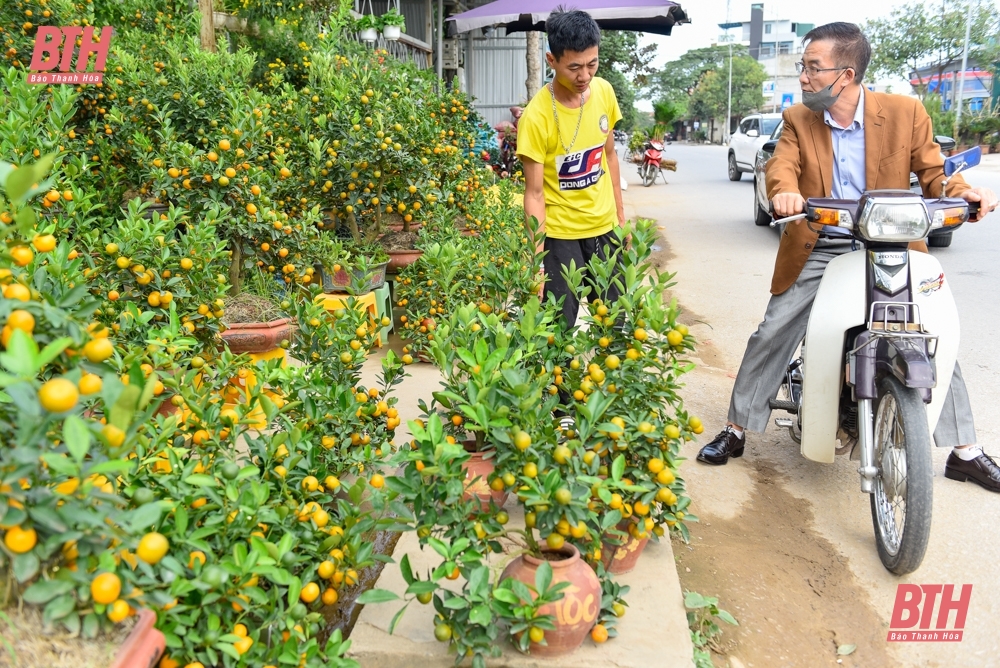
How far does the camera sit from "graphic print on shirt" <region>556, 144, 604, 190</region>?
3.46m

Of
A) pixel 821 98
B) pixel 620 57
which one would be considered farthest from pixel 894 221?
pixel 620 57

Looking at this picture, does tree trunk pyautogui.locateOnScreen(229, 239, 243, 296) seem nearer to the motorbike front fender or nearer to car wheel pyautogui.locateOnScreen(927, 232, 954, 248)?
the motorbike front fender

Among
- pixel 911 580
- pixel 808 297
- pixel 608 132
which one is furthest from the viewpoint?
pixel 608 132

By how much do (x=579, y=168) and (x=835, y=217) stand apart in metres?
1.15

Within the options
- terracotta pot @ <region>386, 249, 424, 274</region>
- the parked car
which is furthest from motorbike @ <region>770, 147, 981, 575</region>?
the parked car

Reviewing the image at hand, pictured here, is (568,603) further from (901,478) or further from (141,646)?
(901,478)

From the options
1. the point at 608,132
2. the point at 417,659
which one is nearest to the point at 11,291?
the point at 417,659

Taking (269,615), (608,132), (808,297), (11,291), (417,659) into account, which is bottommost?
(417,659)

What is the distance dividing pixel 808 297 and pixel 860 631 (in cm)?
135

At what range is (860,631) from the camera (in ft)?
8.10

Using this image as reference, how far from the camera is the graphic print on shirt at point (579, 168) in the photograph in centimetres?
346

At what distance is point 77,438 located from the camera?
112 cm

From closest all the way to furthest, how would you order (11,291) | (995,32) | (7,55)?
1. (11,291)
2. (7,55)
3. (995,32)

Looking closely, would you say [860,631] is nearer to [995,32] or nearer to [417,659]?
[417,659]
